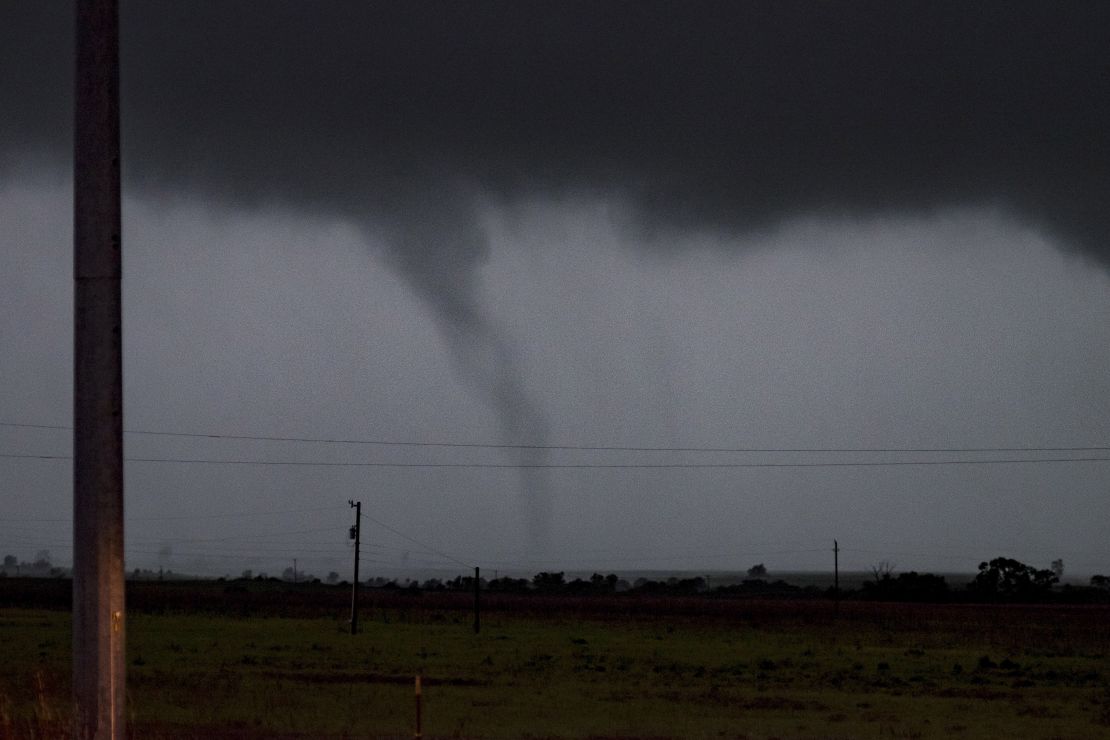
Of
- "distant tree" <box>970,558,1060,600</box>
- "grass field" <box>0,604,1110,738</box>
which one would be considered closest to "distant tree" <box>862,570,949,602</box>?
"distant tree" <box>970,558,1060,600</box>

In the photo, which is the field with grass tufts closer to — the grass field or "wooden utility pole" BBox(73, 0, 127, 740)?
the grass field

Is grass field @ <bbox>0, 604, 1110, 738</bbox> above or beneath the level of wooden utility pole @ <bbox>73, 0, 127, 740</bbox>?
beneath

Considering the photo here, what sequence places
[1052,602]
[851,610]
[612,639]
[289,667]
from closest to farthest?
[289,667] → [612,639] → [851,610] → [1052,602]

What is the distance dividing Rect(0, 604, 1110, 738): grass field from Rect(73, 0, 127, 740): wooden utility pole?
21.1 feet

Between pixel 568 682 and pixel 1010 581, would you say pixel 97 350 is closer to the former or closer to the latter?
pixel 568 682

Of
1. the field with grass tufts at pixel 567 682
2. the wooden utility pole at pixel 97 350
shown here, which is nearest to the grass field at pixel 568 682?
the field with grass tufts at pixel 567 682

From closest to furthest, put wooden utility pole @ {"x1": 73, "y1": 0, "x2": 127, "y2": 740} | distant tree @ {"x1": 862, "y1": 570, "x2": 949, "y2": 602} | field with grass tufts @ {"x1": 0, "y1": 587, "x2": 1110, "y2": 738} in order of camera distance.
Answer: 1. wooden utility pole @ {"x1": 73, "y1": 0, "x2": 127, "y2": 740}
2. field with grass tufts @ {"x1": 0, "y1": 587, "x2": 1110, "y2": 738}
3. distant tree @ {"x1": 862, "y1": 570, "x2": 949, "y2": 602}

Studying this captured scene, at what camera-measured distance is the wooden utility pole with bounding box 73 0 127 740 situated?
29.9ft

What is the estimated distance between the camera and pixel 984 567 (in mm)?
172375

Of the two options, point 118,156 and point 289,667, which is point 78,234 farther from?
point 289,667

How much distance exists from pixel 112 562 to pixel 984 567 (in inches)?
6933

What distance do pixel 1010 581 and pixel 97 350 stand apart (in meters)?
177

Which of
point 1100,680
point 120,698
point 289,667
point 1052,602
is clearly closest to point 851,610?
point 1052,602

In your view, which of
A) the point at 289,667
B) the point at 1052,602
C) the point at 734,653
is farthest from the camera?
the point at 1052,602
